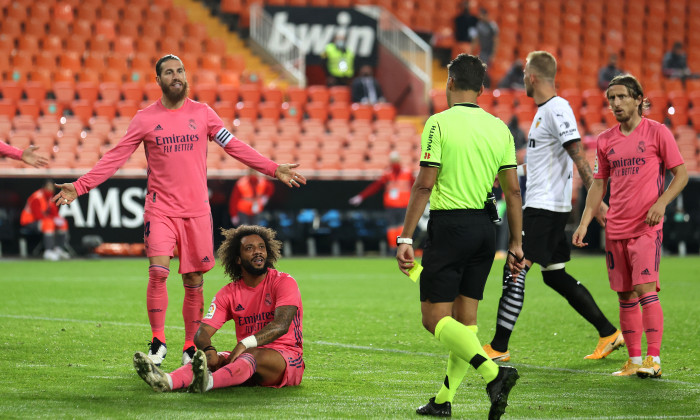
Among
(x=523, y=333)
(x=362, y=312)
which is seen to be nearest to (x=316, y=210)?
(x=362, y=312)

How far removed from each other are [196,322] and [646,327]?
3.07 meters

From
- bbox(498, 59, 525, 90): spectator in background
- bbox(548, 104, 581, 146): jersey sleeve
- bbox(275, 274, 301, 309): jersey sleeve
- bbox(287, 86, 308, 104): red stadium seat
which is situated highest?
bbox(498, 59, 525, 90): spectator in background

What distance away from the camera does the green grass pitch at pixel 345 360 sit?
17.9 ft

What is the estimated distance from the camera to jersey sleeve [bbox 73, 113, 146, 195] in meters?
7.07

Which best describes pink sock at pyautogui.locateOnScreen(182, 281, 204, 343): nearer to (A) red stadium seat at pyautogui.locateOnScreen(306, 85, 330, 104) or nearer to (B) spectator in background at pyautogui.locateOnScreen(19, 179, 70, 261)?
(B) spectator in background at pyautogui.locateOnScreen(19, 179, 70, 261)

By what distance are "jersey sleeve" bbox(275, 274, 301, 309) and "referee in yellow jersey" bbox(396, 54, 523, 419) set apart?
1069mm

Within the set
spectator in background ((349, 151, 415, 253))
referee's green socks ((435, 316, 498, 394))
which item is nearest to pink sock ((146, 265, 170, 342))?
referee's green socks ((435, 316, 498, 394))

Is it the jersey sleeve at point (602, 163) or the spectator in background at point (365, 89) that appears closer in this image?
the jersey sleeve at point (602, 163)

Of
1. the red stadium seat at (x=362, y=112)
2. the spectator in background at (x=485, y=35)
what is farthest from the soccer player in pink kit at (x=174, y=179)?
the spectator in background at (x=485, y=35)

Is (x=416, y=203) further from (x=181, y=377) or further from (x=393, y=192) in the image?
(x=393, y=192)

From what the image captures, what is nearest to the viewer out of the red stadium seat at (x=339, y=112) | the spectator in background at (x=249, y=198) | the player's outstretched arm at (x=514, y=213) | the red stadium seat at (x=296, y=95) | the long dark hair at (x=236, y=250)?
the player's outstretched arm at (x=514, y=213)

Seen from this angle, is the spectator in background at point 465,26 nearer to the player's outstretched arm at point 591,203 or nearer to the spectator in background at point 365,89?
the spectator in background at point 365,89

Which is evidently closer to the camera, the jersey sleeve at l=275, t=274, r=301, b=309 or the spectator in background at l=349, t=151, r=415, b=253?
the jersey sleeve at l=275, t=274, r=301, b=309

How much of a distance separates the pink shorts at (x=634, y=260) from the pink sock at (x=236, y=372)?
8.11 ft
